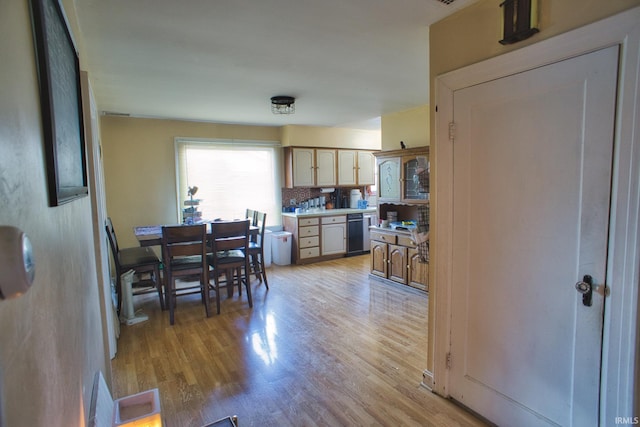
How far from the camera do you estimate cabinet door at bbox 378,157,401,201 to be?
187 inches

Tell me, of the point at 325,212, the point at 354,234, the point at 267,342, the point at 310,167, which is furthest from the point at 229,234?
the point at 354,234

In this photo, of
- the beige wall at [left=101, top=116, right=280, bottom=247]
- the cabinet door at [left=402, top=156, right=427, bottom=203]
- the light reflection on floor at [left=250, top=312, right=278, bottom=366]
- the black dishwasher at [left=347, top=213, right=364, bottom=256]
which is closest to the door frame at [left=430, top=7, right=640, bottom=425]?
the light reflection on floor at [left=250, top=312, right=278, bottom=366]

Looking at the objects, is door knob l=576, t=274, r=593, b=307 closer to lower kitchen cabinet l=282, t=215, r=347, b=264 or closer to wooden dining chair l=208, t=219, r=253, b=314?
wooden dining chair l=208, t=219, r=253, b=314

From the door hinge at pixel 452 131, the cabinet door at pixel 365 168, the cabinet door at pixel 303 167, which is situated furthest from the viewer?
the cabinet door at pixel 365 168

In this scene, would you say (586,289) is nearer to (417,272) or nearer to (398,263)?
(417,272)

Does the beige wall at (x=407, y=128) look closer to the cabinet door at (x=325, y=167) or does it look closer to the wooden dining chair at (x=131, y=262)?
the cabinet door at (x=325, y=167)

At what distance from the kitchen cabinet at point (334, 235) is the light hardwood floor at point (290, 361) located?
1.78 metres

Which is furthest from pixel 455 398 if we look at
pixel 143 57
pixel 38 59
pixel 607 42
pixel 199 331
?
pixel 143 57

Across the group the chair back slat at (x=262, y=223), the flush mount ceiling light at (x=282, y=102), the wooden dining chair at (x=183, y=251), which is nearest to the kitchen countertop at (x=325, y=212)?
the chair back slat at (x=262, y=223)

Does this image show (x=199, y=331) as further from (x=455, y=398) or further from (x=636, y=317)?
(x=636, y=317)

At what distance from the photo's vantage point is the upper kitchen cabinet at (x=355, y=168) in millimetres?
6535

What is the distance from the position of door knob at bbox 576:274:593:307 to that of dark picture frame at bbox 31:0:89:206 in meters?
2.04

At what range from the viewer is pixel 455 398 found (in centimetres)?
227

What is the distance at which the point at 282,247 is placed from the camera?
19.4 feet
